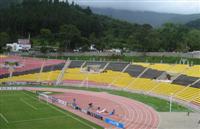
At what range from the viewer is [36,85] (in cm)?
6638

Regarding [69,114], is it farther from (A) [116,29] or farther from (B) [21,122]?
(A) [116,29]

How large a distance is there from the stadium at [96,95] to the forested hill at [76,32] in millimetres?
25548

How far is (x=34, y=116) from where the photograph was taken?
40812 millimetres

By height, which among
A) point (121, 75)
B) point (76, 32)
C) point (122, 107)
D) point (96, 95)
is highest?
point (76, 32)

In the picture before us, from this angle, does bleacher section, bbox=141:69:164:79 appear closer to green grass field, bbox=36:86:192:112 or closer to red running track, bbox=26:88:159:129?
green grass field, bbox=36:86:192:112

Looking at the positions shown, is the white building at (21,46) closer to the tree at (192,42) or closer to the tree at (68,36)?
the tree at (68,36)

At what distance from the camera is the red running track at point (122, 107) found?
38.5 m

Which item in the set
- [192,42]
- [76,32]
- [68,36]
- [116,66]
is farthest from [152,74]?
[192,42]

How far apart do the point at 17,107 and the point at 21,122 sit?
8.38 meters

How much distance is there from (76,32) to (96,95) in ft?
176

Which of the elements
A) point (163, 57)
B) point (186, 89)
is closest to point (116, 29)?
point (163, 57)

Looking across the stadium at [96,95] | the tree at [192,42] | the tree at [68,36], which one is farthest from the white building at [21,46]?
the tree at [192,42]

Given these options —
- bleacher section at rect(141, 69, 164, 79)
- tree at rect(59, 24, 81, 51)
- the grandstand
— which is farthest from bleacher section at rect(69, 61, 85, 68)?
tree at rect(59, 24, 81, 51)

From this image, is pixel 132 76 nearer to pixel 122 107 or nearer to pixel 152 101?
pixel 152 101
